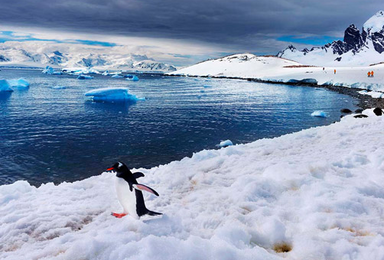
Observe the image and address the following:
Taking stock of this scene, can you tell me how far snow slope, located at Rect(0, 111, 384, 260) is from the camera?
361 cm

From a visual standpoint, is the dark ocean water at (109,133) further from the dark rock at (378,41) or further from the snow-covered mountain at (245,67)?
the dark rock at (378,41)

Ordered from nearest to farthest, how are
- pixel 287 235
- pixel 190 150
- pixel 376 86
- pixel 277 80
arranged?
pixel 287 235 → pixel 190 150 → pixel 376 86 → pixel 277 80

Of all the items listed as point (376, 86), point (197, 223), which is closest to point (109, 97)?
point (197, 223)

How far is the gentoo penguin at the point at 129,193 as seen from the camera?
14.6 feet

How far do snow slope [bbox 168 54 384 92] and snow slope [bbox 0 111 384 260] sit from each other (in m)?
44.1

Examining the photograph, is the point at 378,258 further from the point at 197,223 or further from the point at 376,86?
the point at 376,86

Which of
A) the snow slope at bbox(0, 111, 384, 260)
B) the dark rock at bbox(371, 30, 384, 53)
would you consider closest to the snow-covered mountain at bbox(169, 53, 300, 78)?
the snow slope at bbox(0, 111, 384, 260)

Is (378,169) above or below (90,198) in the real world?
above

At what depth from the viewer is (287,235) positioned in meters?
4.16

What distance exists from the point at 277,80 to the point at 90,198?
78483mm

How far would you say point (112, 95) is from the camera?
32406 millimetres

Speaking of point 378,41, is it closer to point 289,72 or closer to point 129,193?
point 289,72

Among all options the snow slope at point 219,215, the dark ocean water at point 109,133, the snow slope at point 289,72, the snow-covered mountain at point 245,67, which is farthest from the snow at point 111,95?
the snow-covered mountain at point 245,67

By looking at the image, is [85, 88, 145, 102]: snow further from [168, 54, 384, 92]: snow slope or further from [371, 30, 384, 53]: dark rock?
[371, 30, 384, 53]: dark rock
